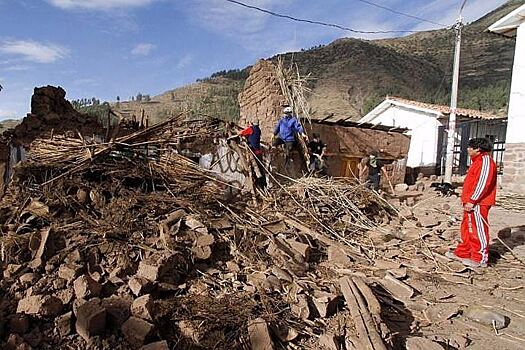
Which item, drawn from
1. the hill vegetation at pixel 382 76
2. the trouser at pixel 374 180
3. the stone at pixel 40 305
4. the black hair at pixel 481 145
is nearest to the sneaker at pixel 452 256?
the black hair at pixel 481 145

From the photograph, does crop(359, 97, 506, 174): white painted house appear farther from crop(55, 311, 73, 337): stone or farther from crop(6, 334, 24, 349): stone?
crop(6, 334, 24, 349): stone

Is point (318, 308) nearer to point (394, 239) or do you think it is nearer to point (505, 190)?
point (394, 239)

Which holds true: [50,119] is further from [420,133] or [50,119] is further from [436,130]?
[420,133]

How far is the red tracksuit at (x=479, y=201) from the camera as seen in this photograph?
527 centimetres

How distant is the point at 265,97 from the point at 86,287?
648cm

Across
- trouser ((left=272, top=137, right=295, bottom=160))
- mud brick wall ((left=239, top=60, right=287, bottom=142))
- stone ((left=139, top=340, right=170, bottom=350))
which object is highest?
mud brick wall ((left=239, top=60, right=287, bottom=142))

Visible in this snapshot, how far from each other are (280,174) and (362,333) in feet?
14.9

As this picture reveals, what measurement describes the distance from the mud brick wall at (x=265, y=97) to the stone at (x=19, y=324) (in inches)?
253

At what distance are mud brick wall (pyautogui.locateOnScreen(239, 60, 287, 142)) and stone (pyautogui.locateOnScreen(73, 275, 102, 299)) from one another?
231 inches

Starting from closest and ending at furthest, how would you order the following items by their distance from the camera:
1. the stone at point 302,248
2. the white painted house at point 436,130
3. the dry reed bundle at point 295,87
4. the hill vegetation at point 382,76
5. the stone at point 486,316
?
the stone at point 486,316 → the stone at point 302,248 → the dry reed bundle at point 295,87 → the white painted house at point 436,130 → the hill vegetation at point 382,76

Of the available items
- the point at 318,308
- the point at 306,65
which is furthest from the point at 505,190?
the point at 306,65

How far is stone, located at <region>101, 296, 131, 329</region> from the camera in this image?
3158mm

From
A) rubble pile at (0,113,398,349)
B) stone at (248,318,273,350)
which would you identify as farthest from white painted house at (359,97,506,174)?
stone at (248,318,273,350)

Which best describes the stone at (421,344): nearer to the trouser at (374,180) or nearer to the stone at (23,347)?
the stone at (23,347)
